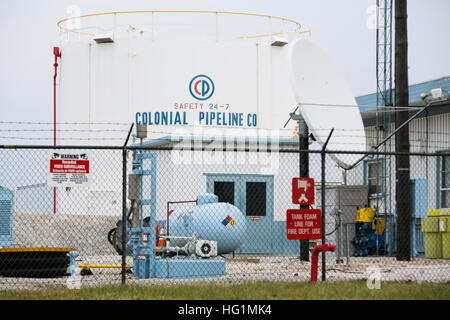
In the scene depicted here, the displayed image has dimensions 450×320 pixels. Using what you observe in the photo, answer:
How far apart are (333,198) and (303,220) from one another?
11.9 metres

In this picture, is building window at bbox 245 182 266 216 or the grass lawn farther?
building window at bbox 245 182 266 216

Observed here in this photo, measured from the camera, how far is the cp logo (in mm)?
25672

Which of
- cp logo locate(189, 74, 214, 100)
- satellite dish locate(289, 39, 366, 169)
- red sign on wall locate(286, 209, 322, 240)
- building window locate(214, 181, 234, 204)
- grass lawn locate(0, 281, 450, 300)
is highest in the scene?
cp logo locate(189, 74, 214, 100)

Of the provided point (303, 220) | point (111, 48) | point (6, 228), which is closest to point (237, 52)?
point (111, 48)

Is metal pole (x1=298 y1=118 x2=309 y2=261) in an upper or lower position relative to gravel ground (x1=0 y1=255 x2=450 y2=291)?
upper

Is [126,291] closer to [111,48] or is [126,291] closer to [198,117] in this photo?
[198,117]

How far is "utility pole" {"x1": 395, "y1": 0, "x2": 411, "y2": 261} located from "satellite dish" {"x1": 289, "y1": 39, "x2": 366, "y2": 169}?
105 centimetres

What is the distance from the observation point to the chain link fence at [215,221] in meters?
12.9

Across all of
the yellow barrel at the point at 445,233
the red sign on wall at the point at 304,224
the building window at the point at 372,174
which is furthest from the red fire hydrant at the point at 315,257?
the building window at the point at 372,174

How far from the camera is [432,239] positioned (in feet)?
63.7

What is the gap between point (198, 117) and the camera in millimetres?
25375

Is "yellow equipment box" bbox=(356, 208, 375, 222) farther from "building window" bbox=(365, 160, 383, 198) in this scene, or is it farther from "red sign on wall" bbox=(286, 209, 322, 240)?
"red sign on wall" bbox=(286, 209, 322, 240)

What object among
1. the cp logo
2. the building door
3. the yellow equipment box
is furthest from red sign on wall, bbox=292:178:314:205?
the cp logo

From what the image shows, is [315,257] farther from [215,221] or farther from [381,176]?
[381,176]
